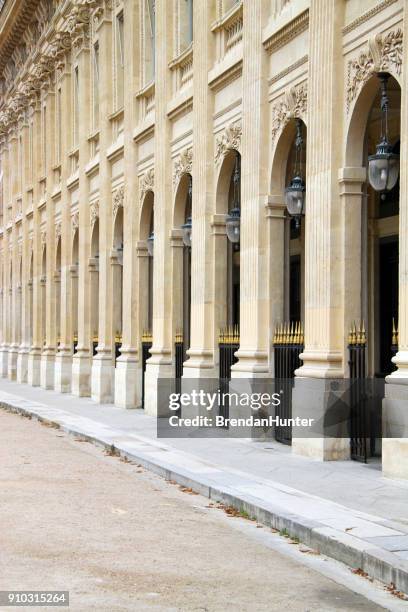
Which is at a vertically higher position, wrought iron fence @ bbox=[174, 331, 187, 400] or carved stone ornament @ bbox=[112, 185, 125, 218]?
carved stone ornament @ bbox=[112, 185, 125, 218]

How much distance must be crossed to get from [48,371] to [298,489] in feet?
80.0

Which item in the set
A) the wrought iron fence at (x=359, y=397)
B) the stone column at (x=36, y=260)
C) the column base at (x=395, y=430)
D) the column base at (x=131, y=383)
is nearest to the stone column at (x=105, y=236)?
the column base at (x=131, y=383)

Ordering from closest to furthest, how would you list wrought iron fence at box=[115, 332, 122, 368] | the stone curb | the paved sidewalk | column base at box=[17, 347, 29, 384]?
the stone curb → the paved sidewalk → wrought iron fence at box=[115, 332, 122, 368] → column base at box=[17, 347, 29, 384]

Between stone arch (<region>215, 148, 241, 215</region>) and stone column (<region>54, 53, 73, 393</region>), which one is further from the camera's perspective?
stone column (<region>54, 53, 73, 393</region>)

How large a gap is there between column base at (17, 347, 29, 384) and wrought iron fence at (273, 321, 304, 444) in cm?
2409

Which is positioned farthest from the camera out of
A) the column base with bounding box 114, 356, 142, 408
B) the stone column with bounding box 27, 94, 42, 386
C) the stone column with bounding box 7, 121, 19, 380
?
the stone column with bounding box 7, 121, 19, 380

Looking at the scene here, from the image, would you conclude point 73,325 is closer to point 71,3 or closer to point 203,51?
point 71,3

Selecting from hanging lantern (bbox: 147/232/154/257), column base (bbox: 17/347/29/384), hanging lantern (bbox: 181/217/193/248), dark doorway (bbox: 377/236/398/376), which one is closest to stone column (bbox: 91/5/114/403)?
hanging lantern (bbox: 147/232/154/257)

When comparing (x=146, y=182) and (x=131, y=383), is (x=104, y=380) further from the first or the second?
(x=146, y=182)

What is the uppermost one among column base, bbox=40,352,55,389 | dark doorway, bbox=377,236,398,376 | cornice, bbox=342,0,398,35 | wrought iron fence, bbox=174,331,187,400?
cornice, bbox=342,0,398,35

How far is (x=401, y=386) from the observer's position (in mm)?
12078

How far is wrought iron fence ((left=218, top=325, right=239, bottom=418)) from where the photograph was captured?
61.0 feet

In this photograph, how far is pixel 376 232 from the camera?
20922mm

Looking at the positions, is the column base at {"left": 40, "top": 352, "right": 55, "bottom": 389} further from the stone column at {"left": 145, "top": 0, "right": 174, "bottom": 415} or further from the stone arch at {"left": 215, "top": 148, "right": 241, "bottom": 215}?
the stone arch at {"left": 215, "top": 148, "right": 241, "bottom": 215}
